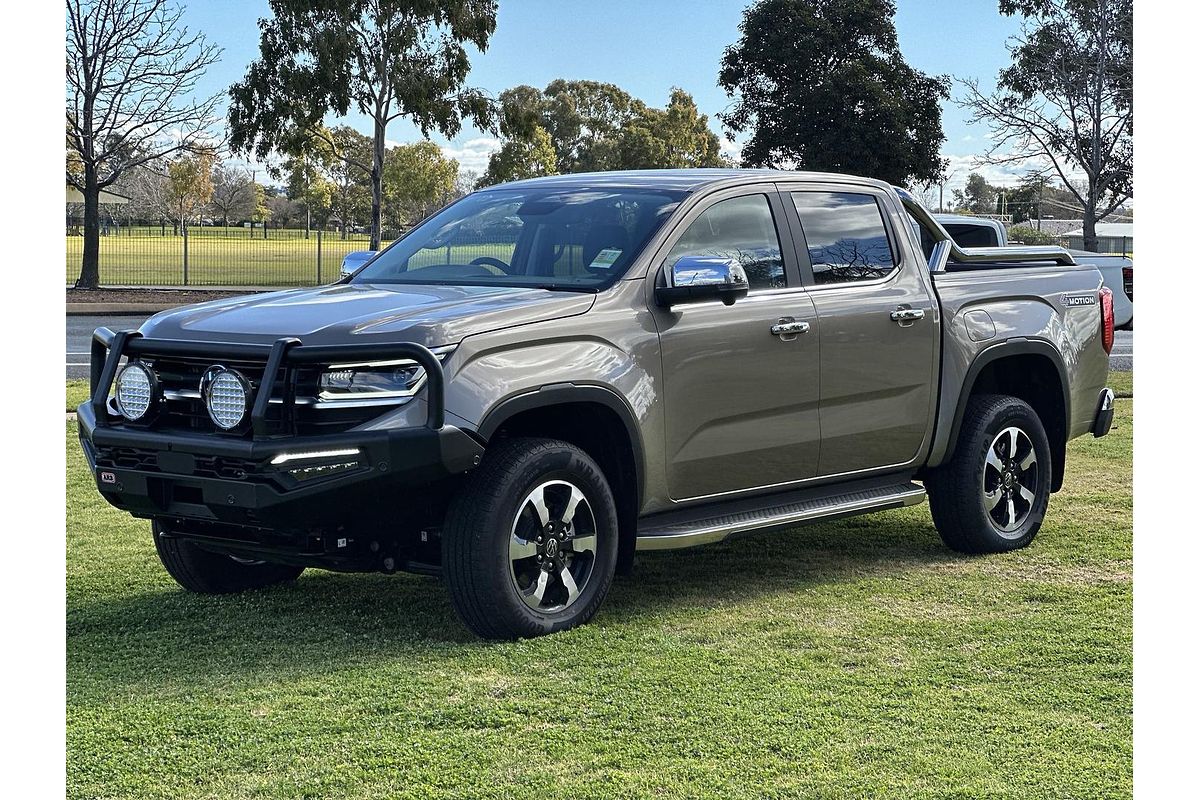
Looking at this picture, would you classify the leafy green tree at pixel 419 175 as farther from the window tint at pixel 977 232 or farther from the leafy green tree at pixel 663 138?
the window tint at pixel 977 232

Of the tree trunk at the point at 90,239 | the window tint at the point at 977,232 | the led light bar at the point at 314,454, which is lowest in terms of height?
the led light bar at the point at 314,454

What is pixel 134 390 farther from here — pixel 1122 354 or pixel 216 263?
pixel 216 263

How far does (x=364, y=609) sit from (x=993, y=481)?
11.1 ft

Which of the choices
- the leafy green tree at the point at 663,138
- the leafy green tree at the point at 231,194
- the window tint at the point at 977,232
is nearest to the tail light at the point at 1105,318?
the window tint at the point at 977,232

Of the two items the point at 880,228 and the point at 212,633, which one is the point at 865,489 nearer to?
the point at 880,228

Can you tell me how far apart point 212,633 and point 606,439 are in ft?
5.92

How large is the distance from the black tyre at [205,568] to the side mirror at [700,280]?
2.10 meters

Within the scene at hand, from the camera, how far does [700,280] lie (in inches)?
244

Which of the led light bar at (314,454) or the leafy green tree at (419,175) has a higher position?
the leafy green tree at (419,175)

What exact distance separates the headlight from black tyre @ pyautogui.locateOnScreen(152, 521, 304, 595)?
4.99 feet

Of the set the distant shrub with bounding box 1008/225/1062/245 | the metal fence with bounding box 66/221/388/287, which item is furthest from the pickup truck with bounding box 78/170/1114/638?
the distant shrub with bounding box 1008/225/1062/245

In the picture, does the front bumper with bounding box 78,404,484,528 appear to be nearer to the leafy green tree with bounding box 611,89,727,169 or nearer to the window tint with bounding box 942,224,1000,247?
the window tint with bounding box 942,224,1000,247

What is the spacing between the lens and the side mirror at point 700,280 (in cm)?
620

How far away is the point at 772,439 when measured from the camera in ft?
22.1
